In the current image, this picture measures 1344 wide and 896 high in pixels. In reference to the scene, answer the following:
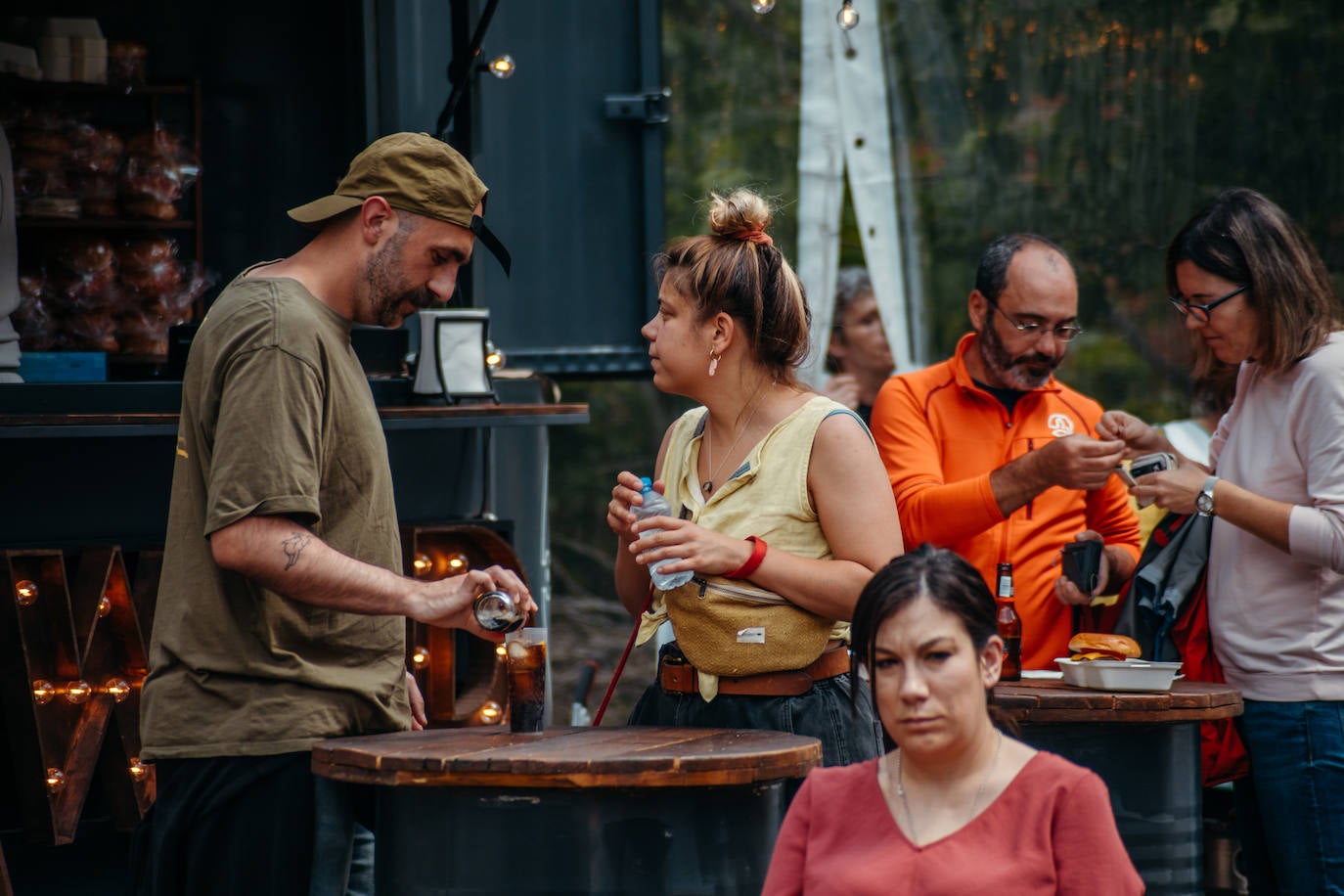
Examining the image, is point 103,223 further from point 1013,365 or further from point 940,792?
point 940,792

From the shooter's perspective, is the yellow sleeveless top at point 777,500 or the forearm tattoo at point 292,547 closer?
the forearm tattoo at point 292,547

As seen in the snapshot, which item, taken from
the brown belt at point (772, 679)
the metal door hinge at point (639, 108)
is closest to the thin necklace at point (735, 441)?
the brown belt at point (772, 679)

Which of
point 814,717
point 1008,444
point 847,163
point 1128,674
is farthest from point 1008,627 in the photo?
point 847,163

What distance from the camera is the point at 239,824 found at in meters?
2.85

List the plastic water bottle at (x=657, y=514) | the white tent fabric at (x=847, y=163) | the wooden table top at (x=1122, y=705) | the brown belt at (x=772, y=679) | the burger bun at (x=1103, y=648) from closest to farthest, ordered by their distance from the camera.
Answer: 1. the plastic water bottle at (x=657, y=514)
2. the brown belt at (x=772, y=679)
3. the wooden table top at (x=1122, y=705)
4. the burger bun at (x=1103, y=648)
5. the white tent fabric at (x=847, y=163)

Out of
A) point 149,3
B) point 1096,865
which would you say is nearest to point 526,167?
point 149,3

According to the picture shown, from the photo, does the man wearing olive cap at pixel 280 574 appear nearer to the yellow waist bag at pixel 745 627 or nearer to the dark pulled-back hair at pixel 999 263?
the yellow waist bag at pixel 745 627

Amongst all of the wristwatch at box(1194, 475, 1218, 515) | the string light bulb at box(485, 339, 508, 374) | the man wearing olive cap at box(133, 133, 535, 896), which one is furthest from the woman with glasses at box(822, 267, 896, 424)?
the man wearing olive cap at box(133, 133, 535, 896)

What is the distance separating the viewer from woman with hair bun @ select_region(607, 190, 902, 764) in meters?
3.03

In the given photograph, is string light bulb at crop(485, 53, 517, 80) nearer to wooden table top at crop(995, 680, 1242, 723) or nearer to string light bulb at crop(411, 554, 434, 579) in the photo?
string light bulb at crop(411, 554, 434, 579)

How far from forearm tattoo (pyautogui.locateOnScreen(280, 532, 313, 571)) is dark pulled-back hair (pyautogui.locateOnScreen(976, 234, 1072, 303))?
7.31ft

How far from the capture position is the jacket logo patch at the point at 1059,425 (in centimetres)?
433

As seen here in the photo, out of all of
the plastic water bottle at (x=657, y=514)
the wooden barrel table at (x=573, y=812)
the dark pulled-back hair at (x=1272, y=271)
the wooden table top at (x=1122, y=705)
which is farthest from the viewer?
the dark pulled-back hair at (x=1272, y=271)

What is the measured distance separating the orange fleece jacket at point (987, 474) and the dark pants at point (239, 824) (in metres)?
1.85
